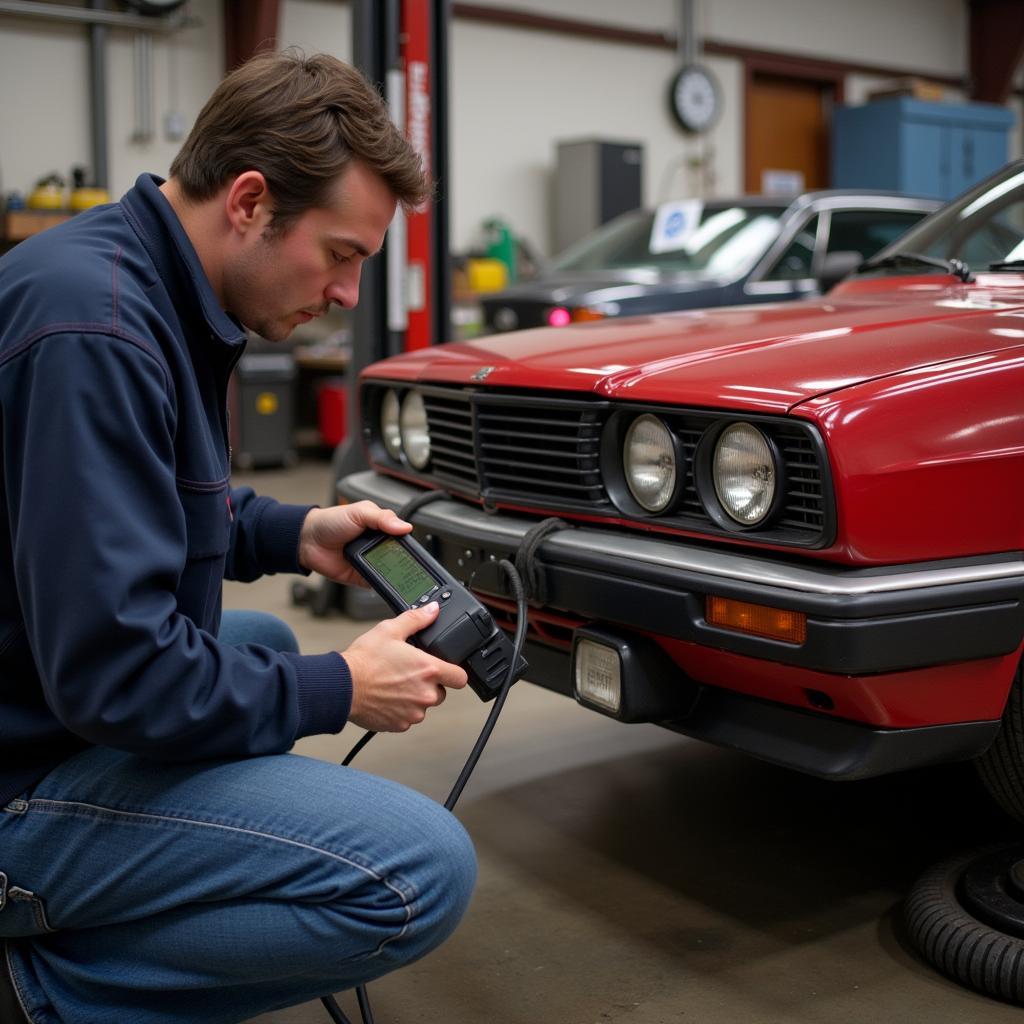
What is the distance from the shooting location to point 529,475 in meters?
2.24

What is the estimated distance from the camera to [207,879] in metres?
1.39

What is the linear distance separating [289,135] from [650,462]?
846 millimetres

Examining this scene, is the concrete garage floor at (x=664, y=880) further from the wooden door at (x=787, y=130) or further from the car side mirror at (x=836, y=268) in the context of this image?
the wooden door at (x=787, y=130)

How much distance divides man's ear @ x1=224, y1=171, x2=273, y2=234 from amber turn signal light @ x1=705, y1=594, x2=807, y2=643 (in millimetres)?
822

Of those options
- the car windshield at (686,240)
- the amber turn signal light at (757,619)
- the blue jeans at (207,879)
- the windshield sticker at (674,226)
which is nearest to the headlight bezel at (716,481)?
the amber turn signal light at (757,619)

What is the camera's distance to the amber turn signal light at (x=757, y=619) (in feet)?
5.64

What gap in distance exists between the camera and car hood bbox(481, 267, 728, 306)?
19.7 feet

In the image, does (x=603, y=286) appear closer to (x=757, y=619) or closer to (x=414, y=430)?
(x=414, y=430)

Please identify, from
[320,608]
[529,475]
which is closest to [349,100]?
[529,475]

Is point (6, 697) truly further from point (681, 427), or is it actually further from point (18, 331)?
point (681, 427)

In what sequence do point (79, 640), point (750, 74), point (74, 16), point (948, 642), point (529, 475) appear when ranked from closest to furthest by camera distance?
point (79, 640) < point (948, 642) < point (529, 475) < point (74, 16) < point (750, 74)

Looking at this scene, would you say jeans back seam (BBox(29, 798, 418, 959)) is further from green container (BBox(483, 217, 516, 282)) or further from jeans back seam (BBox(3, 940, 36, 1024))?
green container (BBox(483, 217, 516, 282))

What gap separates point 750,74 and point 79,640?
35.7ft

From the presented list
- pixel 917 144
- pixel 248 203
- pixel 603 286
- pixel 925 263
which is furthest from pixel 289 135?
pixel 917 144
